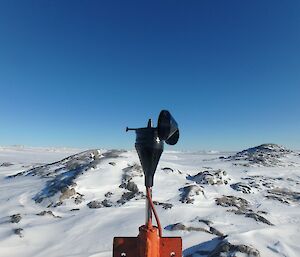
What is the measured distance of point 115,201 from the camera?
46.3 feet

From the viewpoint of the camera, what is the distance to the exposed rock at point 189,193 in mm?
14309

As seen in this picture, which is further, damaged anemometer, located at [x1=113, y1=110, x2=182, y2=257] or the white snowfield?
the white snowfield

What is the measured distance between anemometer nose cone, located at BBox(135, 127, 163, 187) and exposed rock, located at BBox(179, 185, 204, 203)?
12.1 metres

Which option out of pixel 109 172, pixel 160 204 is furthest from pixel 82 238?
pixel 109 172

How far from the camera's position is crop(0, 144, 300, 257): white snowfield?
29.2ft

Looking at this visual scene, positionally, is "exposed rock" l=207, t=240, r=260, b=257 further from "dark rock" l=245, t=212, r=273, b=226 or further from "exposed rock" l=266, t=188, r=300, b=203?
"exposed rock" l=266, t=188, r=300, b=203

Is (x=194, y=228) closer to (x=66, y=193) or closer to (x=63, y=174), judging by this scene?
(x=66, y=193)

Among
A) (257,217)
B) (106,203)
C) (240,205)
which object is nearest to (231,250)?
(257,217)

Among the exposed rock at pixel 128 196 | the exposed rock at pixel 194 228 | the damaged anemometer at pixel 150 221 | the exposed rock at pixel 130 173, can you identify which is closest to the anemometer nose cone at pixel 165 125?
the damaged anemometer at pixel 150 221

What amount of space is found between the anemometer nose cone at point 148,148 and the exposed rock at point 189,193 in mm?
12084

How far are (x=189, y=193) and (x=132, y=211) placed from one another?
3.67 meters

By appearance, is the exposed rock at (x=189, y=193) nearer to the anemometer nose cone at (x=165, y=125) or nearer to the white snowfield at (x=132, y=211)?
the white snowfield at (x=132, y=211)

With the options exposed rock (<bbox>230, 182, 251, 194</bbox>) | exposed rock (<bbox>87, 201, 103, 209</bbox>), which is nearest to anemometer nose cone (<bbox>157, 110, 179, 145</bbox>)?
exposed rock (<bbox>87, 201, 103, 209</bbox>)

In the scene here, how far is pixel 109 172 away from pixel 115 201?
3.55m
